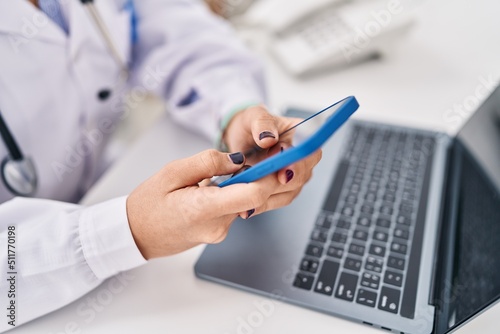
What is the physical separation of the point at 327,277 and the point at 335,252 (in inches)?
1.4

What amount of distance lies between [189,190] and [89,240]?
13 cm

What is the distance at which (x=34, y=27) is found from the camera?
21.2 inches

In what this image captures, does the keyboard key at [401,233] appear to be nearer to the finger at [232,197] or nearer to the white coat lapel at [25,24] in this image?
the finger at [232,197]

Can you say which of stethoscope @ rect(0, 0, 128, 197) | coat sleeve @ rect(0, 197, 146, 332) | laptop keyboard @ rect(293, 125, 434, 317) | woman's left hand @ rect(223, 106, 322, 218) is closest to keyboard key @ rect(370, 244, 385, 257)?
laptop keyboard @ rect(293, 125, 434, 317)

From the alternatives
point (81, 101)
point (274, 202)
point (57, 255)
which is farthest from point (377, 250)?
point (81, 101)

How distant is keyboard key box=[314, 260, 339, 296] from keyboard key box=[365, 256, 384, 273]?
0.03m

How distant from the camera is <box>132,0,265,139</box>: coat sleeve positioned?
0.66 m

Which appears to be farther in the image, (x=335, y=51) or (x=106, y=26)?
(x=335, y=51)

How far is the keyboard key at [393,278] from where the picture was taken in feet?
1.44

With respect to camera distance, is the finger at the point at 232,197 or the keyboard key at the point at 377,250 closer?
the finger at the point at 232,197

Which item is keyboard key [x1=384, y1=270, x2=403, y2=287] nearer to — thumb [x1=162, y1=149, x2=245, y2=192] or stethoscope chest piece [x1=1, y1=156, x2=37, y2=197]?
thumb [x1=162, y1=149, x2=245, y2=192]

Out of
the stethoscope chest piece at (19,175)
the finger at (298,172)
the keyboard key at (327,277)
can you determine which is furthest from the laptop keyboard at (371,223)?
the stethoscope chest piece at (19,175)

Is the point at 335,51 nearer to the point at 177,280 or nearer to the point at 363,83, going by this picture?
the point at 363,83

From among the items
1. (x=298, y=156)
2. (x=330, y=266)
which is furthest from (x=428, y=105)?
(x=298, y=156)
